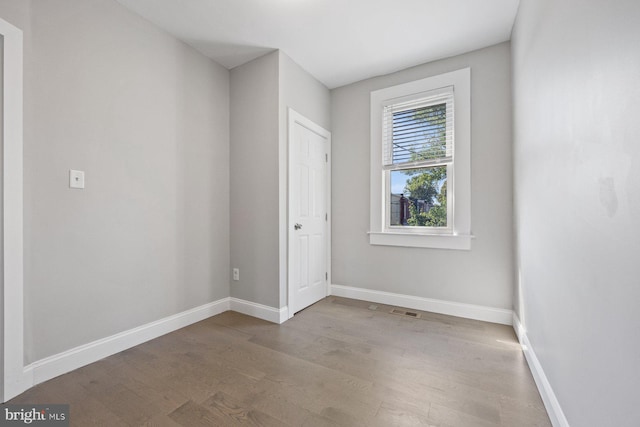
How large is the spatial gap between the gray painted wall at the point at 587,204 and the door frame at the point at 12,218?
2.78 m

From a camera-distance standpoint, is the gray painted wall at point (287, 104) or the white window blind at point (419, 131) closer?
the gray painted wall at point (287, 104)

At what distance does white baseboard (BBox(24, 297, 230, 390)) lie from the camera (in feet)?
5.65

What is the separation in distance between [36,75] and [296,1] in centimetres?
183

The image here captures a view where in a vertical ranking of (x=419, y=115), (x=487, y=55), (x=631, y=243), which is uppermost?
(x=487, y=55)

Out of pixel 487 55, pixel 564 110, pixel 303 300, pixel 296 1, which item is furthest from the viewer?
pixel 303 300

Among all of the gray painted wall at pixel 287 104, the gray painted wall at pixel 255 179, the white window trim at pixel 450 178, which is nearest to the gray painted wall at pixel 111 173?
the gray painted wall at pixel 255 179

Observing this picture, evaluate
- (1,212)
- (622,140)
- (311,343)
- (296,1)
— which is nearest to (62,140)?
(1,212)

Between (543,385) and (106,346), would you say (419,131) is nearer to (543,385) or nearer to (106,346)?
(543,385)

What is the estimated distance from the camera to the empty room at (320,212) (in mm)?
1155

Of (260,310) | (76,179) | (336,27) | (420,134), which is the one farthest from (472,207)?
(76,179)

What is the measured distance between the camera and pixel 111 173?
2086 millimetres

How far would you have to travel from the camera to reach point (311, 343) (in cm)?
226

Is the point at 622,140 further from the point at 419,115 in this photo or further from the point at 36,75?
the point at 36,75

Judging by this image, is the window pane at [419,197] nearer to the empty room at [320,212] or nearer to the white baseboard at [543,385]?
the empty room at [320,212]
